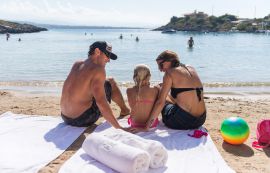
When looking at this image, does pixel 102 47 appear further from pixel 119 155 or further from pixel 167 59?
pixel 119 155

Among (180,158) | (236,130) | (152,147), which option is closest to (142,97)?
(180,158)

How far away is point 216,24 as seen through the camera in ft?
365

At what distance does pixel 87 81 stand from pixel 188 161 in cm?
185

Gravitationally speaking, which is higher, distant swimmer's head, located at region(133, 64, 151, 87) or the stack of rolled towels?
distant swimmer's head, located at region(133, 64, 151, 87)

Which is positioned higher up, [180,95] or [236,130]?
[180,95]

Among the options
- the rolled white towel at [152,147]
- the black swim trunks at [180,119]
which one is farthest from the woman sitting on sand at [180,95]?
the rolled white towel at [152,147]

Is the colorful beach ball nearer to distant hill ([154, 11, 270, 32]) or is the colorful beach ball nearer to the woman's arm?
the woman's arm

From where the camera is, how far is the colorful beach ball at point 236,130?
4746mm

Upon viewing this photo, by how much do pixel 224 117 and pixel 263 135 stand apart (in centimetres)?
180

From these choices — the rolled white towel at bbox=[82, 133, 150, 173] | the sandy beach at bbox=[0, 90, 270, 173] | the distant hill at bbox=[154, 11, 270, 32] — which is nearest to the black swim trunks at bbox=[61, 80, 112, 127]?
the sandy beach at bbox=[0, 90, 270, 173]

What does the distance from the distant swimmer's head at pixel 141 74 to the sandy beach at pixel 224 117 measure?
3.49 ft

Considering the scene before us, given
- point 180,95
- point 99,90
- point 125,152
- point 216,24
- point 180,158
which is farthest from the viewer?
point 216,24

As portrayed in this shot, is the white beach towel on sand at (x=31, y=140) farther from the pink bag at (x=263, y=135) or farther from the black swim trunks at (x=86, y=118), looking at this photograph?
the pink bag at (x=263, y=135)

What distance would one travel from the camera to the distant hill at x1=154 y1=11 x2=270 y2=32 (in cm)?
10176
